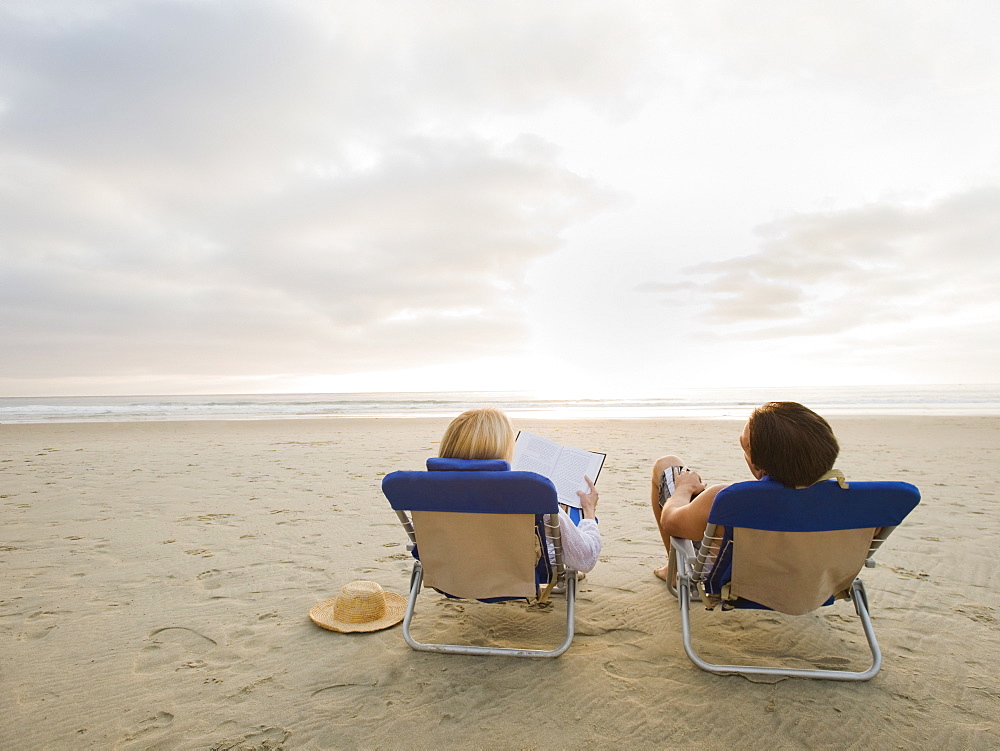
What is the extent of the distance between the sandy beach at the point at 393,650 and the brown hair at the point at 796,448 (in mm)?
1042

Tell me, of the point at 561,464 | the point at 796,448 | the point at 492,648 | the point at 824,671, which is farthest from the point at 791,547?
the point at 492,648

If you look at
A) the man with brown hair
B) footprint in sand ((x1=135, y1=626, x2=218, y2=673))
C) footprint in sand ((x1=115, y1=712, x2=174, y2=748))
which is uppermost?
the man with brown hair

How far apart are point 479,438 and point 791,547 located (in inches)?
58.7

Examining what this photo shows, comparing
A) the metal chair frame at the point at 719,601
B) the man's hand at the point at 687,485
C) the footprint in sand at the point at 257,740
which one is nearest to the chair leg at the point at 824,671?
the metal chair frame at the point at 719,601

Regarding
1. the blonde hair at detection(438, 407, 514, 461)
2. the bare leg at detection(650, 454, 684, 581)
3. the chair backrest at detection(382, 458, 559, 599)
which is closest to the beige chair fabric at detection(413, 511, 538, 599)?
the chair backrest at detection(382, 458, 559, 599)

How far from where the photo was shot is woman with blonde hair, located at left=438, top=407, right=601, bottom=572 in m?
2.65

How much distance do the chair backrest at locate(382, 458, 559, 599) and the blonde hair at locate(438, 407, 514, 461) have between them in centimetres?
15

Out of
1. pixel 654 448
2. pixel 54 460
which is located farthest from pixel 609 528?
pixel 54 460

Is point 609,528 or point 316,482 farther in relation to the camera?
point 316,482

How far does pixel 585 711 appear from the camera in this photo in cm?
235

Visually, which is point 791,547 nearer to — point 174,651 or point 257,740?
point 257,740

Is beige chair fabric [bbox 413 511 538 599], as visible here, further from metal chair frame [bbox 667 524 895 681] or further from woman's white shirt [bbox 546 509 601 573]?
metal chair frame [bbox 667 524 895 681]

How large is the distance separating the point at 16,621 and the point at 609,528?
449cm

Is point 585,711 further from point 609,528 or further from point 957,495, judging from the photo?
point 957,495
